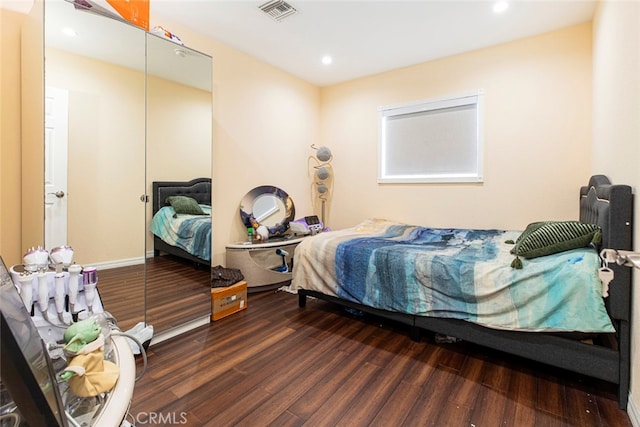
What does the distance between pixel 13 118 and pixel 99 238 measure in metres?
0.91

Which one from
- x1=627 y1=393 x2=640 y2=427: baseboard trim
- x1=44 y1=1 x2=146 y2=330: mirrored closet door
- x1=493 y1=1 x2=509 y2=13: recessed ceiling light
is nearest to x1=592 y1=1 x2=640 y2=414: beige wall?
x1=627 y1=393 x2=640 y2=427: baseboard trim

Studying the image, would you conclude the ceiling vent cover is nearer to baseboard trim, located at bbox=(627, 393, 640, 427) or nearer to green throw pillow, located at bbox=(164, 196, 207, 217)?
green throw pillow, located at bbox=(164, 196, 207, 217)

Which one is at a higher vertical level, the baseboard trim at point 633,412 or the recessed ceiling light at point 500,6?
the recessed ceiling light at point 500,6

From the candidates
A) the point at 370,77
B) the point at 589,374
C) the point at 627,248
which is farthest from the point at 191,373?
the point at 370,77

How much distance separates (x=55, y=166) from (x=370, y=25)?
275 cm

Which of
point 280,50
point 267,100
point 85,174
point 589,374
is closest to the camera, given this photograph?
point 589,374

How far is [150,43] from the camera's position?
90.6 inches

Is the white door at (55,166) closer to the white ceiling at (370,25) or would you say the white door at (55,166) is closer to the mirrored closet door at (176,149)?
the mirrored closet door at (176,149)

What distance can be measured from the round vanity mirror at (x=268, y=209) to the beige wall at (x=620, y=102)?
10.2 ft

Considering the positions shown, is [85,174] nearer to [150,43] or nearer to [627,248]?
[150,43]

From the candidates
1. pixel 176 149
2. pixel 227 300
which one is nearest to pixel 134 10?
pixel 176 149

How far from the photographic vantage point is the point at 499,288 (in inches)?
76.4

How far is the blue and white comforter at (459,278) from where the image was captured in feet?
5.71

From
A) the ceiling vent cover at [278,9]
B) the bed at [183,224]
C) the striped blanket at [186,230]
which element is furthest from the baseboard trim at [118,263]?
the ceiling vent cover at [278,9]
